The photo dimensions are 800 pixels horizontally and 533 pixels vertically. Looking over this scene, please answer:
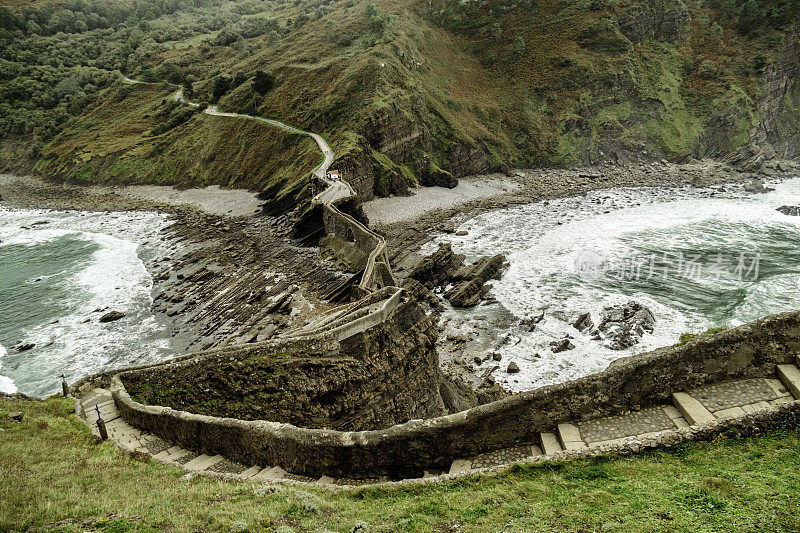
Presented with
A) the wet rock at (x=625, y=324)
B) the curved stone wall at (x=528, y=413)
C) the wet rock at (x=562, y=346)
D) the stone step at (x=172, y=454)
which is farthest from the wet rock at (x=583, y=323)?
the stone step at (x=172, y=454)

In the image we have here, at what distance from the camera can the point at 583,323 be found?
27.3 m

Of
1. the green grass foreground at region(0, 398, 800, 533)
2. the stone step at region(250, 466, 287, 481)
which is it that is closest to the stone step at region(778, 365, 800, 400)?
the green grass foreground at region(0, 398, 800, 533)

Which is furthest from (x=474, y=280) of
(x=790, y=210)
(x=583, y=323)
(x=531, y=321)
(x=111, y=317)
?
(x=790, y=210)

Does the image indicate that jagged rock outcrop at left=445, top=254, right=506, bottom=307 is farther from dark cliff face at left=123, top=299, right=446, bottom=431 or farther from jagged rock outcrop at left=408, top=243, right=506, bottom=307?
dark cliff face at left=123, top=299, right=446, bottom=431

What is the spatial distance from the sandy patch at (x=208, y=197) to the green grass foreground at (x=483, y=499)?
43.9 m

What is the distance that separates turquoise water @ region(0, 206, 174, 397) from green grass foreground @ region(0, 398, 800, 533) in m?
18.8

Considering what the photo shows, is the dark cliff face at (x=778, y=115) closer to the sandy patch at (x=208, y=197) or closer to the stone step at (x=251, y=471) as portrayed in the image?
the sandy patch at (x=208, y=197)

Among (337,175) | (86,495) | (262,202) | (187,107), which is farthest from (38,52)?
(86,495)

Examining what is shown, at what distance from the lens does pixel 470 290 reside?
3172 cm

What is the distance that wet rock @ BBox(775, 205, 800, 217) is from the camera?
148ft

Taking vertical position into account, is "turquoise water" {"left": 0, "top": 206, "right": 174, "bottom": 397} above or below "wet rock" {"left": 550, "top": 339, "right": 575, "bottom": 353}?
above

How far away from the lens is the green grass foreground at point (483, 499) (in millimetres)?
6383

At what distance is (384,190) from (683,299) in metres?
33.3

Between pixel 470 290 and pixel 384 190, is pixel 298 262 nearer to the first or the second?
pixel 470 290
